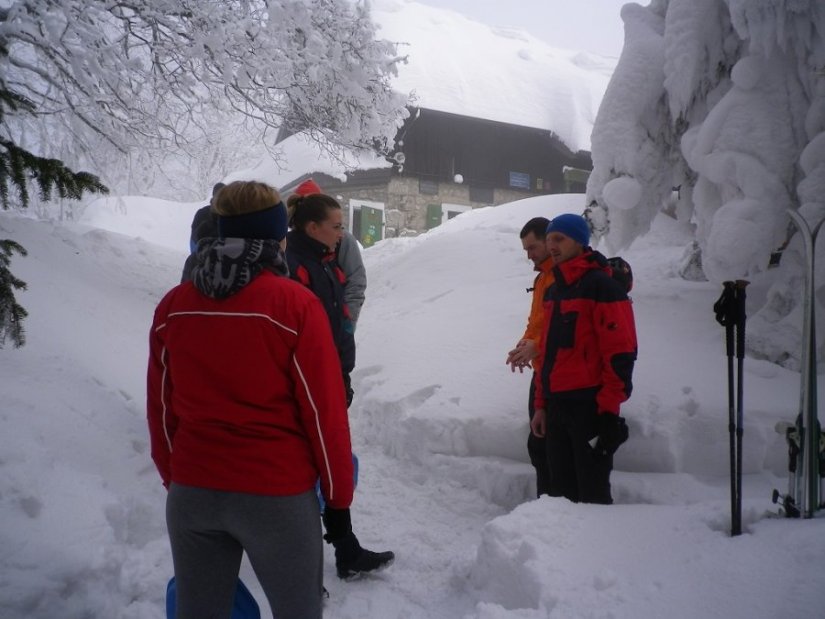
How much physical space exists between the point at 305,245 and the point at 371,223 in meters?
19.8

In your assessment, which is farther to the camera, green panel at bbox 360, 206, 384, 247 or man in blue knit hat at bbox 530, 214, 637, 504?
green panel at bbox 360, 206, 384, 247

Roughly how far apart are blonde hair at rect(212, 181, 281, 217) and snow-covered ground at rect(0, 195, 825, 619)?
1.82 meters

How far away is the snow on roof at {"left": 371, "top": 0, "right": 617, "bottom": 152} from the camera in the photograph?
24.1m

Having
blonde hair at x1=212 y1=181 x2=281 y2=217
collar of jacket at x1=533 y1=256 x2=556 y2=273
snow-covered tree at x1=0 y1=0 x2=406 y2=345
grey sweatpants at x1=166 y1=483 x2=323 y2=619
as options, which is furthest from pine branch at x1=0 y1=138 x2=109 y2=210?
snow-covered tree at x1=0 y1=0 x2=406 y2=345

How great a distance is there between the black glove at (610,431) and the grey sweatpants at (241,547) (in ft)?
5.54

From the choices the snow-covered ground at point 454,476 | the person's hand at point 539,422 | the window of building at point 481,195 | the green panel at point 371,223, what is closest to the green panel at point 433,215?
the window of building at point 481,195

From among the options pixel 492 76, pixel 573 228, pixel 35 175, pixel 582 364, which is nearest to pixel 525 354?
pixel 582 364

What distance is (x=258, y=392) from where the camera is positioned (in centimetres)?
157

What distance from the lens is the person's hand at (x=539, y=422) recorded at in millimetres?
3260

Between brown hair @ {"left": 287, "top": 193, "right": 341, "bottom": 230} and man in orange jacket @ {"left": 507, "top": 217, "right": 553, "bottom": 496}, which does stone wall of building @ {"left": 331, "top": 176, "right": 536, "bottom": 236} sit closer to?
man in orange jacket @ {"left": 507, "top": 217, "right": 553, "bottom": 496}

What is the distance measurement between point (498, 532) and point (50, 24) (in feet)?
22.7

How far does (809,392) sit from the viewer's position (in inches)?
98.4

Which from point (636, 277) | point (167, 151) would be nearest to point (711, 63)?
point (636, 277)

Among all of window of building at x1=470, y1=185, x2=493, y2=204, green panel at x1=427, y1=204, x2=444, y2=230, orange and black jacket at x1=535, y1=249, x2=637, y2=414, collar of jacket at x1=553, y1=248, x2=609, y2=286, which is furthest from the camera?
window of building at x1=470, y1=185, x2=493, y2=204
